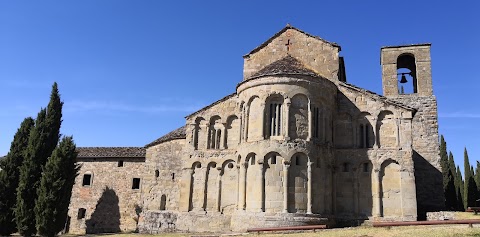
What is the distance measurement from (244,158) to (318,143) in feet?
12.6

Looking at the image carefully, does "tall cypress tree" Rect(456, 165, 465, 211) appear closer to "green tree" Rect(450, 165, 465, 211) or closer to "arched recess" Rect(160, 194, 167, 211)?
"green tree" Rect(450, 165, 465, 211)

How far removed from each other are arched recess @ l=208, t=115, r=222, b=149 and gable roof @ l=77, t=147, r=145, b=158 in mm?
8827

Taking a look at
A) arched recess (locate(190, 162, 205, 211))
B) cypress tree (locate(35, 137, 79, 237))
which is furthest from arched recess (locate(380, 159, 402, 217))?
cypress tree (locate(35, 137, 79, 237))

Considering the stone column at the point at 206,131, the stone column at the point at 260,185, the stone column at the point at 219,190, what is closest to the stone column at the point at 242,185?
the stone column at the point at 260,185

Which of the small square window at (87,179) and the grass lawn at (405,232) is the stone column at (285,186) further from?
the small square window at (87,179)

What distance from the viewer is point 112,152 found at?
30578 mm

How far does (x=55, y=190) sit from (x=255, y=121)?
13.5 m

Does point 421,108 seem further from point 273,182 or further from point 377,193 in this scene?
point 273,182

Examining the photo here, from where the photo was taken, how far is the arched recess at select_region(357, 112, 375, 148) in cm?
2031

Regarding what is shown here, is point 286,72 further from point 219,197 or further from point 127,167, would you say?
point 127,167

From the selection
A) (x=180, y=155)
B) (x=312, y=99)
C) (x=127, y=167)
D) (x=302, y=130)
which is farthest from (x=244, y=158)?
(x=127, y=167)

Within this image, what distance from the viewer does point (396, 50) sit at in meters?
26.6

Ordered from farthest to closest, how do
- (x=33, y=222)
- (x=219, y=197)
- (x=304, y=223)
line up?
1. (x=33, y=222)
2. (x=219, y=197)
3. (x=304, y=223)

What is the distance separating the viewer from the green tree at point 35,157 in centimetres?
2292
